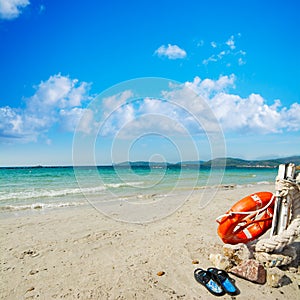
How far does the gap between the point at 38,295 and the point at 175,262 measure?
7.17ft

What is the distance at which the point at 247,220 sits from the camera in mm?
4254

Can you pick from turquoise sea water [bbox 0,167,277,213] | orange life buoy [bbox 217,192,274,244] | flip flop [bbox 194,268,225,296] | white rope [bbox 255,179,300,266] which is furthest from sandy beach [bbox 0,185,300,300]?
turquoise sea water [bbox 0,167,277,213]

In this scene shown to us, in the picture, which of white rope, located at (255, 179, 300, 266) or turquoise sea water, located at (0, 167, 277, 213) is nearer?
white rope, located at (255, 179, 300, 266)

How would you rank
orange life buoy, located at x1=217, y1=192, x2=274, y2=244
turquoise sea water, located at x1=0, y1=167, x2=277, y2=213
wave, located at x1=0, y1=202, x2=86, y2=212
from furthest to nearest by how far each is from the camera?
turquoise sea water, located at x1=0, y1=167, x2=277, y2=213 → wave, located at x1=0, y1=202, x2=86, y2=212 → orange life buoy, located at x1=217, y1=192, x2=274, y2=244

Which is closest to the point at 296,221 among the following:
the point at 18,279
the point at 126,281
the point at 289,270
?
the point at 289,270

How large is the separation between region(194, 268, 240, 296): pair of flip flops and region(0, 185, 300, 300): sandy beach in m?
0.07

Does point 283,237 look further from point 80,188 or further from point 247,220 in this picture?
point 80,188

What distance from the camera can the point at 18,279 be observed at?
389 centimetres

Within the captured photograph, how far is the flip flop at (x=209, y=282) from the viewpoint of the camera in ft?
11.1

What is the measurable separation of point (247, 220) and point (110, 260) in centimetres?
253

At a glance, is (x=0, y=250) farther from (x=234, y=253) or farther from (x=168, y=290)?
(x=234, y=253)

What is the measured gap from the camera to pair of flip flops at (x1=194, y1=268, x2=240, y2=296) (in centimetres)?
339

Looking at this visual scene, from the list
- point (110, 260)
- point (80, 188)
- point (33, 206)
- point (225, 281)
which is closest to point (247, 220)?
point (225, 281)

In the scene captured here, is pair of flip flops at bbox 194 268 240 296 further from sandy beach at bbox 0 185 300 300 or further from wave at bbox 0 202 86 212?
wave at bbox 0 202 86 212
